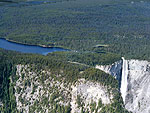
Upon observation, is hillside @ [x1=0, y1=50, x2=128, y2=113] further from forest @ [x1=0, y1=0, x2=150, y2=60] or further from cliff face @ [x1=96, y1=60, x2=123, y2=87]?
forest @ [x1=0, y1=0, x2=150, y2=60]

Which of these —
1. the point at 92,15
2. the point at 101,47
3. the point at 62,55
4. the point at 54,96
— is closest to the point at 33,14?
the point at 92,15

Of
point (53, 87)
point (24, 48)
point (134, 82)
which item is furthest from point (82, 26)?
point (53, 87)

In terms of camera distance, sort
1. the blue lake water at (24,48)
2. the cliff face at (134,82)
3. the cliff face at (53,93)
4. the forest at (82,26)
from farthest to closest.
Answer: the forest at (82,26)
the blue lake water at (24,48)
the cliff face at (134,82)
the cliff face at (53,93)

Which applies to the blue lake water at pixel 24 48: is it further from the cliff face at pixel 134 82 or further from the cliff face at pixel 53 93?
the cliff face at pixel 53 93

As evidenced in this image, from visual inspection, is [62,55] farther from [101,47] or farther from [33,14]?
[33,14]

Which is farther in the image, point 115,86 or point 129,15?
point 129,15

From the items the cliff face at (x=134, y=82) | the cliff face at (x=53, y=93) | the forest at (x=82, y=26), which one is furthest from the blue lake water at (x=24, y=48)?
the cliff face at (x=53, y=93)

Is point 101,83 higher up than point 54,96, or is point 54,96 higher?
point 101,83

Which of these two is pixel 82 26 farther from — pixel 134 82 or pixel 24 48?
pixel 134 82

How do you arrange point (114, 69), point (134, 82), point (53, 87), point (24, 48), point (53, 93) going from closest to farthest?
point (53, 93)
point (53, 87)
point (134, 82)
point (114, 69)
point (24, 48)
